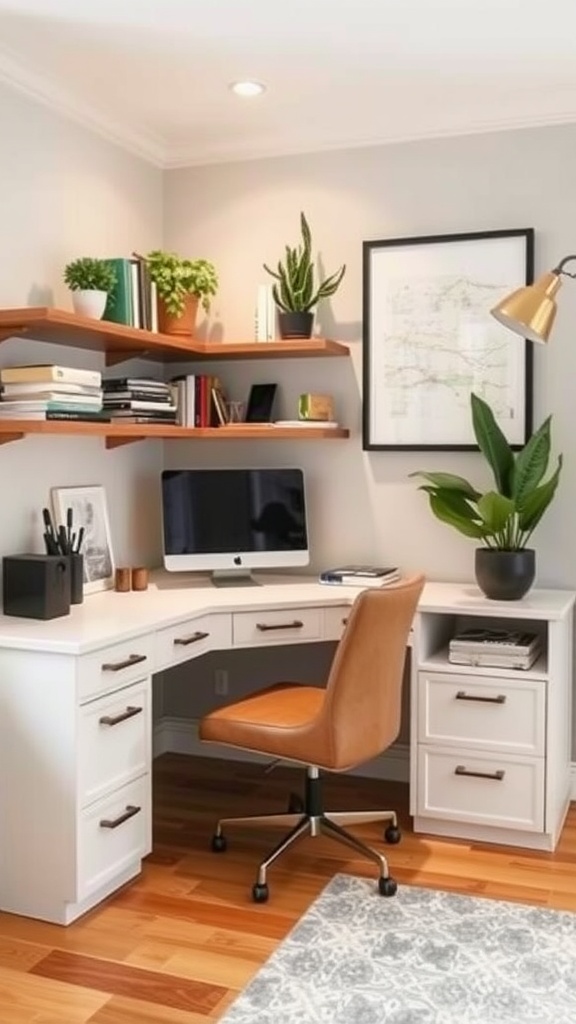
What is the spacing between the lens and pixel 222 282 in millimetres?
3977

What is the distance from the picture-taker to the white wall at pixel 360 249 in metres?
3.51

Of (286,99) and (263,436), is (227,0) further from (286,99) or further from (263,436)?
(263,436)

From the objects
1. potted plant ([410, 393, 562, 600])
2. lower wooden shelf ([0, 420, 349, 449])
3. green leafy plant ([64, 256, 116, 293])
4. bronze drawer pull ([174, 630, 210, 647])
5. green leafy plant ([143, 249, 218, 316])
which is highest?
green leafy plant ([143, 249, 218, 316])

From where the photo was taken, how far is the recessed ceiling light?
10.7 ft

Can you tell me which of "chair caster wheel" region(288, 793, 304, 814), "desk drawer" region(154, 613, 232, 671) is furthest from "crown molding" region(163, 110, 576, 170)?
"chair caster wheel" region(288, 793, 304, 814)

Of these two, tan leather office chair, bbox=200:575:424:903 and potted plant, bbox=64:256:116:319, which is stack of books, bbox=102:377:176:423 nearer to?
potted plant, bbox=64:256:116:319

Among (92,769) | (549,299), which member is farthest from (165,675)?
(549,299)

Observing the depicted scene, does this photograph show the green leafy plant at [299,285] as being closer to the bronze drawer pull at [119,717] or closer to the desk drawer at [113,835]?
the bronze drawer pull at [119,717]

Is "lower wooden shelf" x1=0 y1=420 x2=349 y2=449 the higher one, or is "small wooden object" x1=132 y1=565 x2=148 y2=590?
"lower wooden shelf" x1=0 y1=420 x2=349 y2=449

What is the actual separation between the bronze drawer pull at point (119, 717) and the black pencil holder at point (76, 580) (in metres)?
0.50

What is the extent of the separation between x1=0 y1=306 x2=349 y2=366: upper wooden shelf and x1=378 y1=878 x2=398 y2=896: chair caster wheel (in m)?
1.82

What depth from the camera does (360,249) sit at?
3.75 m

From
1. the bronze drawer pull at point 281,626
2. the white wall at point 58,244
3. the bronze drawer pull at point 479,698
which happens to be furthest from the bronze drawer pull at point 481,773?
the white wall at point 58,244

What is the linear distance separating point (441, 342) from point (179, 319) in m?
0.97
